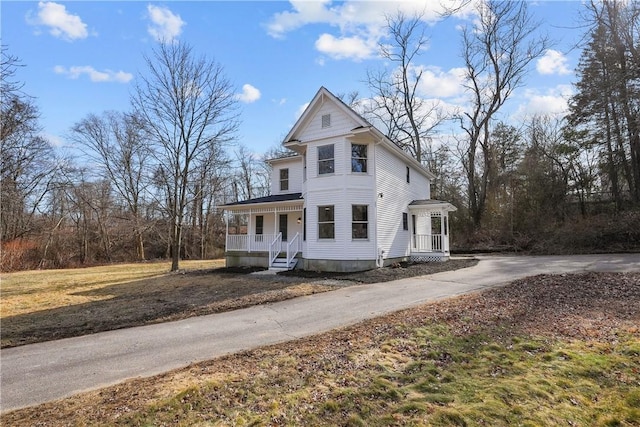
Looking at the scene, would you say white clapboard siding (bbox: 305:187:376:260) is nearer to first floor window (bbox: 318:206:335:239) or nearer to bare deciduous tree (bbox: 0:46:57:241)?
first floor window (bbox: 318:206:335:239)

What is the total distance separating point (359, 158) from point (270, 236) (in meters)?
6.78

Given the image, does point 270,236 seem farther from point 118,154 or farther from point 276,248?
point 118,154

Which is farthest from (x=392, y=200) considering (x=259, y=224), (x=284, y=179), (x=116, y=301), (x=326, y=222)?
(x=116, y=301)

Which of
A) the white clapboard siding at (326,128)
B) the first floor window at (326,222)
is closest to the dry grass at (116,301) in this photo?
the first floor window at (326,222)

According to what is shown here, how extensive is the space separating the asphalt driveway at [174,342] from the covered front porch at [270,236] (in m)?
7.24

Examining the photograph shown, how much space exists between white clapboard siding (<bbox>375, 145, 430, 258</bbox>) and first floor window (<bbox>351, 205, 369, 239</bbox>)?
27.5 inches

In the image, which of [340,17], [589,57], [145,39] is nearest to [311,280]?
[340,17]

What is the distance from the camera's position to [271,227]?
20188 millimetres

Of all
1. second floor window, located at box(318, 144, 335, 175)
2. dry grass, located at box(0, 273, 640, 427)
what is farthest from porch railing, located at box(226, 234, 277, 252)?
dry grass, located at box(0, 273, 640, 427)

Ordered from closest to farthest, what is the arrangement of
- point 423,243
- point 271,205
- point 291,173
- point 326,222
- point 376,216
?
point 376,216, point 326,222, point 271,205, point 423,243, point 291,173

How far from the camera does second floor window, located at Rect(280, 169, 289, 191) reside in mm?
21672

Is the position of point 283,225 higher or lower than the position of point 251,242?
higher

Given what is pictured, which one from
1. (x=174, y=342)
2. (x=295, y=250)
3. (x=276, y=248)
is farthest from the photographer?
(x=276, y=248)

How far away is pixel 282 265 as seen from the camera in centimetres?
1734
